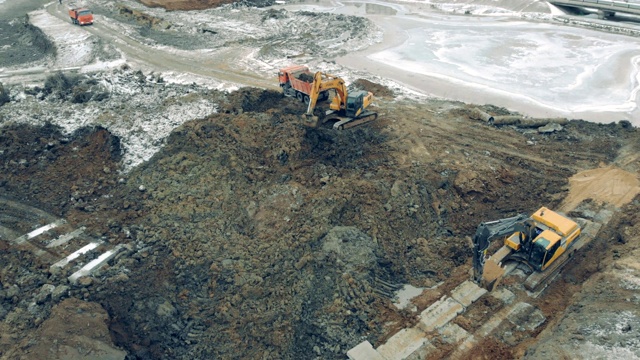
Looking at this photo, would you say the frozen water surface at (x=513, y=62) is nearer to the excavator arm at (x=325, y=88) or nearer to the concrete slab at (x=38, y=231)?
the excavator arm at (x=325, y=88)

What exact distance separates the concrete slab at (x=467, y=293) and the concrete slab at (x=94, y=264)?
999 centimetres

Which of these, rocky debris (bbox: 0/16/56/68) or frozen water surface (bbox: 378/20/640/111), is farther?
rocky debris (bbox: 0/16/56/68)

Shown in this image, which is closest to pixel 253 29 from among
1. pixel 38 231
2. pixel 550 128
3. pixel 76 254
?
pixel 550 128

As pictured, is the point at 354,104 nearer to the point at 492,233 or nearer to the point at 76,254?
the point at 492,233

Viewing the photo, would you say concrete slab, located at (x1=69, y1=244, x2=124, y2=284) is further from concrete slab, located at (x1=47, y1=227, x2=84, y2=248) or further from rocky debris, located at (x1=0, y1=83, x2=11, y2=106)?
rocky debris, located at (x1=0, y1=83, x2=11, y2=106)

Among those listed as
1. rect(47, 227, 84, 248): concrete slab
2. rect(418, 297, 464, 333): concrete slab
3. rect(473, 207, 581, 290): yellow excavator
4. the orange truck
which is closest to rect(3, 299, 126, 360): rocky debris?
rect(47, 227, 84, 248): concrete slab

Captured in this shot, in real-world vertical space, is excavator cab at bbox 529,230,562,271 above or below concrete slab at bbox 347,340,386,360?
above

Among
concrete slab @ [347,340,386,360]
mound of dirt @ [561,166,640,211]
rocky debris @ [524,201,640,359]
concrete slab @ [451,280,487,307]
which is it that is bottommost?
concrete slab @ [347,340,386,360]

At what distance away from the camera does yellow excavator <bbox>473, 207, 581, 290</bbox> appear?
12711 mm

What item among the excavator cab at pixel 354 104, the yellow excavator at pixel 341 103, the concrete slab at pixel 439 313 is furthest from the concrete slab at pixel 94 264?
the excavator cab at pixel 354 104

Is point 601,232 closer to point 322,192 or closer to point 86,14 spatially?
point 322,192

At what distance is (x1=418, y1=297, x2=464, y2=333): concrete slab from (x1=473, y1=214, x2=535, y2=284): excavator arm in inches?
40.5

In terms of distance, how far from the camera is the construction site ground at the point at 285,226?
1179 centimetres

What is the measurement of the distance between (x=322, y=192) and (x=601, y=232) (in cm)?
896
